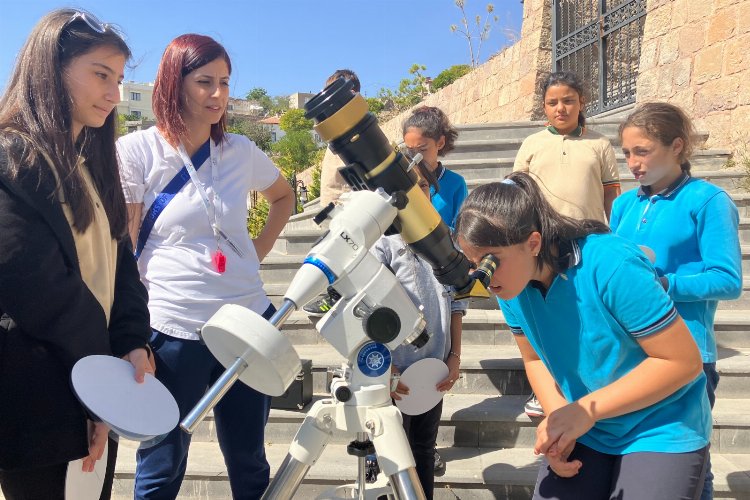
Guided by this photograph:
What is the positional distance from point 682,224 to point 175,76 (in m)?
1.91

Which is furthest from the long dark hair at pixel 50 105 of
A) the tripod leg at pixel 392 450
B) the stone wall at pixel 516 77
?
the stone wall at pixel 516 77

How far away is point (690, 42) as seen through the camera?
6.41m

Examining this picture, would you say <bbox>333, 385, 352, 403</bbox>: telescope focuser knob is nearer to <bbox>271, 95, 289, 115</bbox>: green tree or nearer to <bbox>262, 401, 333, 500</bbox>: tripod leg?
<bbox>262, 401, 333, 500</bbox>: tripod leg

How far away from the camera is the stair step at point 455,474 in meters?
3.00

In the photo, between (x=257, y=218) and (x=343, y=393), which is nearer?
(x=343, y=393)

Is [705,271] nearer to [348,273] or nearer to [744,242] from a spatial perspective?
[348,273]

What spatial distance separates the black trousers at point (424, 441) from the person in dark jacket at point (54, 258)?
1399 mm

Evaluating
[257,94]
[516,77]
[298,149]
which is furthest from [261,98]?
[516,77]

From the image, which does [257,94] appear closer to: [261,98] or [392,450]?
[261,98]

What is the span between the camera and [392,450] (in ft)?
4.40

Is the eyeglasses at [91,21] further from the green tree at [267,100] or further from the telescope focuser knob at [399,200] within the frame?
the green tree at [267,100]

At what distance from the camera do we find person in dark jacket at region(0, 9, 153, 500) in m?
1.40

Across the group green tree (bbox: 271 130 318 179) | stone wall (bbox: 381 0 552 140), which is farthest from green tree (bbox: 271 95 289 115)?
stone wall (bbox: 381 0 552 140)

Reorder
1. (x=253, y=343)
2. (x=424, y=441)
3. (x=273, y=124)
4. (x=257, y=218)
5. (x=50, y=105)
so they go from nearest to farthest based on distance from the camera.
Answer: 1. (x=253, y=343)
2. (x=50, y=105)
3. (x=424, y=441)
4. (x=257, y=218)
5. (x=273, y=124)
